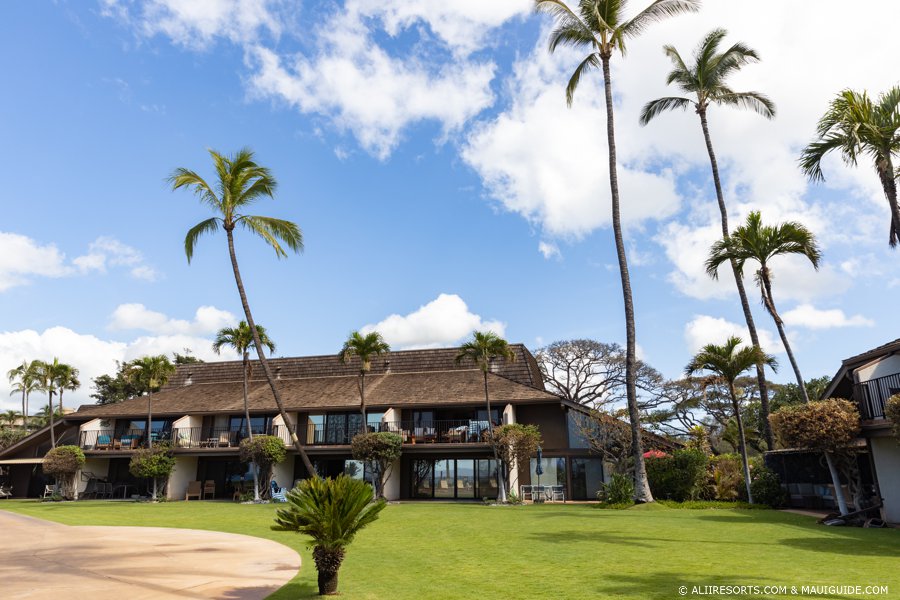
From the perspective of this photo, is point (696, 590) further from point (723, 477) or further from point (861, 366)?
point (723, 477)

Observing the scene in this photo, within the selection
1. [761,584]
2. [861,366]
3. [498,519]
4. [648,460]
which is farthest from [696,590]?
[648,460]

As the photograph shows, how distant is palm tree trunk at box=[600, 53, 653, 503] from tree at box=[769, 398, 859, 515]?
4.08 meters

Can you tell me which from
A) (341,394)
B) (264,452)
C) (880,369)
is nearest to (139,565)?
(264,452)

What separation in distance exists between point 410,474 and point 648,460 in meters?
11.5

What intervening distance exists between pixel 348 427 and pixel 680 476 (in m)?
15.6

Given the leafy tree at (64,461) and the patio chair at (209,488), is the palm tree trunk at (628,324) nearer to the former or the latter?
the patio chair at (209,488)

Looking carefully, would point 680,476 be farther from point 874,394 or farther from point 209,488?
point 209,488

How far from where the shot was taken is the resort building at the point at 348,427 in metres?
25.4

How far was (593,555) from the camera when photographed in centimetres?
927

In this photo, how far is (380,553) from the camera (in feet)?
32.9

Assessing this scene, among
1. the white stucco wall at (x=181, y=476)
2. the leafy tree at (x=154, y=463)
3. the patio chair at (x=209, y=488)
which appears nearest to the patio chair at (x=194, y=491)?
the patio chair at (x=209, y=488)

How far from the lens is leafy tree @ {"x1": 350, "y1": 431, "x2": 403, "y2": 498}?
2348cm

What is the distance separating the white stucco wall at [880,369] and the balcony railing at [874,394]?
271mm

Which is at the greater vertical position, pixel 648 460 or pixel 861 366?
pixel 861 366
